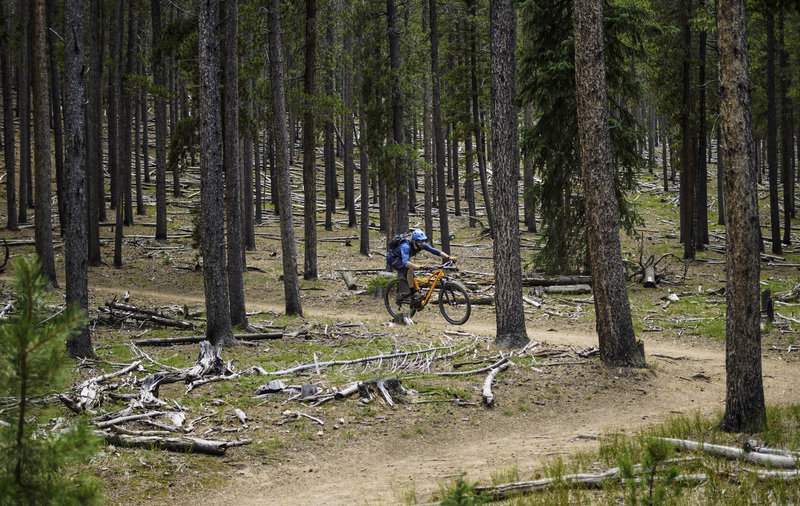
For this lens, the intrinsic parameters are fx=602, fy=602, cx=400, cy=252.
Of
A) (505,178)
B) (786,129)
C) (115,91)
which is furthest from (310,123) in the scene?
(786,129)

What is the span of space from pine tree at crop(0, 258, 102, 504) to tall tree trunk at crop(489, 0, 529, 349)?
9436mm

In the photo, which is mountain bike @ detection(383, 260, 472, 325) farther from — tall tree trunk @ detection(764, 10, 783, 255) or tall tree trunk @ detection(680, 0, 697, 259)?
tall tree trunk @ detection(764, 10, 783, 255)

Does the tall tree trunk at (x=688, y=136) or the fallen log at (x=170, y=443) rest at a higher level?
the tall tree trunk at (x=688, y=136)

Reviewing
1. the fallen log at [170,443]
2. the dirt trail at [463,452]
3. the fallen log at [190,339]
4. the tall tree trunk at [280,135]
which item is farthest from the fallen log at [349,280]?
the fallen log at [170,443]

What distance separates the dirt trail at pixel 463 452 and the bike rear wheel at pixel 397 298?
6.10 m

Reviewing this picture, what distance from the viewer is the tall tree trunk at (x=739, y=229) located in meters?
6.97

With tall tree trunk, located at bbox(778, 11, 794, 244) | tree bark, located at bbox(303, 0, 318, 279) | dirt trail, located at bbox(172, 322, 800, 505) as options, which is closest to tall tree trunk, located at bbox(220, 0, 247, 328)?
tree bark, located at bbox(303, 0, 318, 279)

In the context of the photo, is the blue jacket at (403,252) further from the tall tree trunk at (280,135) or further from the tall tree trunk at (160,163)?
the tall tree trunk at (160,163)

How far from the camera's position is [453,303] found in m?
14.7

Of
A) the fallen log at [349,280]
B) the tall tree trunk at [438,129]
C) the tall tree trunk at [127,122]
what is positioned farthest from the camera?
the tall tree trunk at [127,122]

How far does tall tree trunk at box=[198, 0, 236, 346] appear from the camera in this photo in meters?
11.2

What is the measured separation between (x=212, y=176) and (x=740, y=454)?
31.2 feet

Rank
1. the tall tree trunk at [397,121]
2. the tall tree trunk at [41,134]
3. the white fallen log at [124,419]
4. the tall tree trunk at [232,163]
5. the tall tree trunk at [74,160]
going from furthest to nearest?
1. the tall tree trunk at [397,121]
2. the tall tree trunk at [41,134]
3. the tall tree trunk at [232,163]
4. the tall tree trunk at [74,160]
5. the white fallen log at [124,419]

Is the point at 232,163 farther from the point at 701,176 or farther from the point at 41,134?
the point at 701,176
